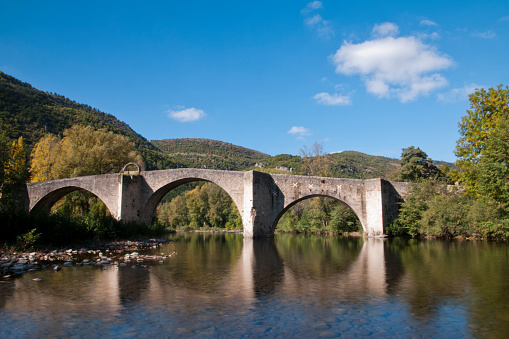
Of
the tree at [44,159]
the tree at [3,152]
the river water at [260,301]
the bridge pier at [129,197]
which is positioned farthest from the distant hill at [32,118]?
the river water at [260,301]

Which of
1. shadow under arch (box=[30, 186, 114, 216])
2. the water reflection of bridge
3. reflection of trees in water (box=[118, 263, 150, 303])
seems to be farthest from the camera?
shadow under arch (box=[30, 186, 114, 216])

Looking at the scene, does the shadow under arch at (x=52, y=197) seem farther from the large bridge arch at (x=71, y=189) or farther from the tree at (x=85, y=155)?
the tree at (x=85, y=155)

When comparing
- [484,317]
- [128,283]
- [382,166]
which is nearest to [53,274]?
[128,283]

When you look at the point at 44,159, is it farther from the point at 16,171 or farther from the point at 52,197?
the point at 16,171

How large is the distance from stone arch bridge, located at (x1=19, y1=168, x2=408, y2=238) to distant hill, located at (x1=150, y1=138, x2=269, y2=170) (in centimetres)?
6119

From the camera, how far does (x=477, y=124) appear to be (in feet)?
66.6

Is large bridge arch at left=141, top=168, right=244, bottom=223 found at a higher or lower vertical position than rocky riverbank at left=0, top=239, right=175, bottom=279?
higher

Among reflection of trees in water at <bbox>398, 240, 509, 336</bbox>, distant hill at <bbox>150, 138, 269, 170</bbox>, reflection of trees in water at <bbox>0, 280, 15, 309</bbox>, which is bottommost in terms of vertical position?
reflection of trees in water at <bbox>398, 240, 509, 336</bbox>

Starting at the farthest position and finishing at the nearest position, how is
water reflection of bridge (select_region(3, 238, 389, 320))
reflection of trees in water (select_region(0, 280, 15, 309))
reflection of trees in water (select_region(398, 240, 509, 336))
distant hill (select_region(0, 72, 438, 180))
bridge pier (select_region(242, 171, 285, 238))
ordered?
distant hill (select_region(0, 72, 438, 180))
bridge pier (select_region(242, 171, 285, 238))
reflection of trees in water (select_region(0, 280, 15, 309))
water reflection of bridge (select_region(3, 238, 389, 320))
reflection of trees in water (select_region(398, 240, 509, 336))

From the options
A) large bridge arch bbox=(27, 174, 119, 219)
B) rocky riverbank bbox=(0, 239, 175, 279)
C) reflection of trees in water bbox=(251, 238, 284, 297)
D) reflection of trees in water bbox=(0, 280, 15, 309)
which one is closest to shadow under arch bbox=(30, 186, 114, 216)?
large bridge arch bbox=(27, 174, 119, 219)

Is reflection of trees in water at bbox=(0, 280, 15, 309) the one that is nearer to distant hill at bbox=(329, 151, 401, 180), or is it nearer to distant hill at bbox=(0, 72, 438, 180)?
distant hill at bbox=(0, 72, 438, 180)

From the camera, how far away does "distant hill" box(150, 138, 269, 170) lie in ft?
296

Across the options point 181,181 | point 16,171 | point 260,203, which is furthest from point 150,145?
point 260,203

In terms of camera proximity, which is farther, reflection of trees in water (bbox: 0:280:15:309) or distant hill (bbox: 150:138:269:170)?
distant hill (bbox: 150:138:269:170)
